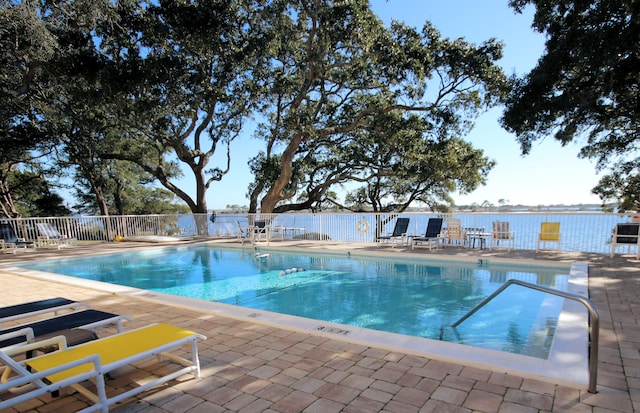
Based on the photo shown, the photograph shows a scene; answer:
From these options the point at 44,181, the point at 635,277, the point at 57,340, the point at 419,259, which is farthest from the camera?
the point at 44,181

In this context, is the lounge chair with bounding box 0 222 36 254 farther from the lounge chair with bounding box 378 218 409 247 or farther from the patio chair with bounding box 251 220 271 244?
the lounge chair with bounding box 378 218 409 247

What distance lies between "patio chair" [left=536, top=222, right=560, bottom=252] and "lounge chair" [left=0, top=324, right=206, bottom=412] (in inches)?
350

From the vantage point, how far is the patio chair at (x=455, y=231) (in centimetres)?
982

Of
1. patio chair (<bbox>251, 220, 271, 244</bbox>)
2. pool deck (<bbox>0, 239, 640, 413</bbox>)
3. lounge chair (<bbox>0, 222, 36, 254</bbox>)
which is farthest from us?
patio chair (<bbox>251, 220, 271, 244</bbox>)

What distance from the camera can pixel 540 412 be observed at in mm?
2104

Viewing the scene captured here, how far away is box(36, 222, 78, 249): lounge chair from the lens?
37.4 ft

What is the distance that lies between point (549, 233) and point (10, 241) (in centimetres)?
1573

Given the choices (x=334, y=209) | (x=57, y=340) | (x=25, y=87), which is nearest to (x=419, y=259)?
(x=57, y=340)

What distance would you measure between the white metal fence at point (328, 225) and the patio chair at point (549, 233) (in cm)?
18

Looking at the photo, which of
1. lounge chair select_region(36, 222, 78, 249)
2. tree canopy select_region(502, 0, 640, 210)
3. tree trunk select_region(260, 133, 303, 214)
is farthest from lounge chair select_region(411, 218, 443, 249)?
lounge chair select_region(36, 222, 78, 249)

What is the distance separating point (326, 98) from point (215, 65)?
4.87 meters

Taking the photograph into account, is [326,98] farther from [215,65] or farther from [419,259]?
[419,259]

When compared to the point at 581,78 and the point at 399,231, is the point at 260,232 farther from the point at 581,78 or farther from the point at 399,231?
the point at 581,78

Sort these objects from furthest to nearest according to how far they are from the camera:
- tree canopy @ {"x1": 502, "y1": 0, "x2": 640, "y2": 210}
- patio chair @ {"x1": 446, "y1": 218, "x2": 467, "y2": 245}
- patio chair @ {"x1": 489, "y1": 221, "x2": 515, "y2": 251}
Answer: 1. patio chair @ {"x1": 446, "y1": 218, "x2": 467, "y2": 245}
2. patio chair @ {"x1": 489, "y1": 221, "x2": 515, "y2": 251}
3. tree canopy @ {"x1": 502, "y1": 0, "x2": 640, "y2": 210}
